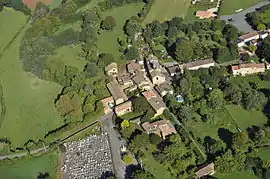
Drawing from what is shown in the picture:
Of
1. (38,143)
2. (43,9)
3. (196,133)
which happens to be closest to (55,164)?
(38,143)

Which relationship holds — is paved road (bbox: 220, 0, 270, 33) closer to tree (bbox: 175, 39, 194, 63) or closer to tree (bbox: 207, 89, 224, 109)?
tree (bbox: 175, 39, 194, 63)

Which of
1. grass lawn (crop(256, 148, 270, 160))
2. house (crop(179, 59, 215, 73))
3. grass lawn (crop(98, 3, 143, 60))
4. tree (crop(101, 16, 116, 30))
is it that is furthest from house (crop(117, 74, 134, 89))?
grass lawn (crop(256, 148, 270, 160))


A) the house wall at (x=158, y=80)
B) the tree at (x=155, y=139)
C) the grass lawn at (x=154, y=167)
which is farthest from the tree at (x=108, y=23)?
the grass lawn at (x=154, y=167)

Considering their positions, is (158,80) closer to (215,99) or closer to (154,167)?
(215,99)

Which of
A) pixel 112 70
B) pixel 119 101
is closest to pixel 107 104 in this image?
pixel 119 101

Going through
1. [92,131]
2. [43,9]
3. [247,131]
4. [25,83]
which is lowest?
[247,131]

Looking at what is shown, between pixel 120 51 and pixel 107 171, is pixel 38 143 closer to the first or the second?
pixel 107 171
